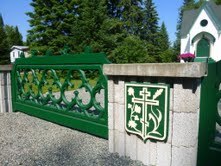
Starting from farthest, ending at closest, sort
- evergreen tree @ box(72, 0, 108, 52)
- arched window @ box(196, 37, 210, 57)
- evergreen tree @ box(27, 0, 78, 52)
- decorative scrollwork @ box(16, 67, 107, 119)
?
arched window @ box(196, 37, 210, 57) < evergreen tree @ box(27, 0, 78, 52) < evergreen tree @ box(72, 0, 108, 52) < decorative scrollwork @ box(16, 67, 107, 119)

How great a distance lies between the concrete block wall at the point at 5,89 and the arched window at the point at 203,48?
24195 millimetres

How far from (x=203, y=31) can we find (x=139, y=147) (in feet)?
87.2

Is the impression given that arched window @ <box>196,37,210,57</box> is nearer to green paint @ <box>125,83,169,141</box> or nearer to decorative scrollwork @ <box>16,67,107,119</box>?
decorative scrollwork @ <box>16,67,107,119</box>

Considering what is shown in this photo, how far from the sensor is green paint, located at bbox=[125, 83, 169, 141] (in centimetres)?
255

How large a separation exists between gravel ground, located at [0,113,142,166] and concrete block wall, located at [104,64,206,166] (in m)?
0.24

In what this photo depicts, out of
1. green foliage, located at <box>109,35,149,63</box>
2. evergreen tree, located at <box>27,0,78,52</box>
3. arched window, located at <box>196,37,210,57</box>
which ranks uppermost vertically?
evergreen tree, located at <box>27,0,78,52</box>

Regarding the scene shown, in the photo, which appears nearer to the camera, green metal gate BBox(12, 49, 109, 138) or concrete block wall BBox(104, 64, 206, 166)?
concrete block wall BBox(104, 64, 206, 166)

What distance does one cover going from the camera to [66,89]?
465 cm

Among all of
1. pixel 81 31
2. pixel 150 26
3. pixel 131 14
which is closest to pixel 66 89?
pixel 81 31


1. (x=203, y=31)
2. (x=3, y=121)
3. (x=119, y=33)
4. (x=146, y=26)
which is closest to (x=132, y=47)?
(x=119, y=33)

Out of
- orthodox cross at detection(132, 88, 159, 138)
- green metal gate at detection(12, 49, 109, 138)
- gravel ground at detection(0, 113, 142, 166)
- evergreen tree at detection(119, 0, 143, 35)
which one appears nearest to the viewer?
orthodox cross at detection(132, 88, 159, 138)

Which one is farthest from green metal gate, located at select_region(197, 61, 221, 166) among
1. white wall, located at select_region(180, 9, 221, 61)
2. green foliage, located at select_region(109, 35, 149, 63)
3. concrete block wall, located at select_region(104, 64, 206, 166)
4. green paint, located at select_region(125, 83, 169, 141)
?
white wall, located at select_region(180, 9, 221, 61)

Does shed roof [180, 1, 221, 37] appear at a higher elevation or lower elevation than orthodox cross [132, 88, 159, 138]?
higher

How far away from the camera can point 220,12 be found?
96.6 ft
